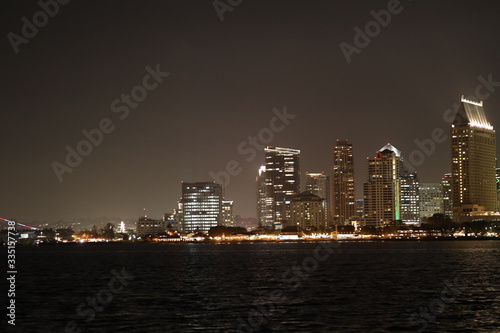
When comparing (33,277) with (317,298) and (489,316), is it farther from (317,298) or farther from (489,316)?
(489,316)

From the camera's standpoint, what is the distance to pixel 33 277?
92.4 metres

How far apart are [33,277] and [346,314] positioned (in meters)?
53.4

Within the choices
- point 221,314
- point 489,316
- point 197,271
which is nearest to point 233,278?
point 197,271

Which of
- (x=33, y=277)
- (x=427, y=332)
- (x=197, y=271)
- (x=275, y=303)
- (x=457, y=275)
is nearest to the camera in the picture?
(x=427, y=332)

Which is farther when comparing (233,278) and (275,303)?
(233,278)
